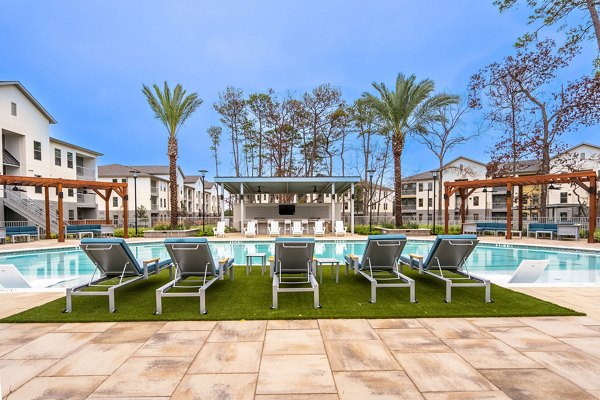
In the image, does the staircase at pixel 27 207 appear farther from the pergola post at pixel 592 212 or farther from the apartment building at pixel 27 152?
the pergola post at pixel 592 212

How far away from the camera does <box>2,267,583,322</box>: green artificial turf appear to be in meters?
Result: 4.10

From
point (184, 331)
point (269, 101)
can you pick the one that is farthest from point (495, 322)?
point (269, 101)

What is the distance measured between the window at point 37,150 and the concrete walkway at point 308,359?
80.9ft

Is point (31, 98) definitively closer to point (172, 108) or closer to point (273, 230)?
point (172, 108)

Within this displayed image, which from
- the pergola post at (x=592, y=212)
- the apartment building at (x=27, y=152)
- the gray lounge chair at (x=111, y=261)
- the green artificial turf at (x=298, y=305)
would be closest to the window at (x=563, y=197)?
the pergola post at (x=592, y=212)

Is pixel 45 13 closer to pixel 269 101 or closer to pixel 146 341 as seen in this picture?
pixel 146 341

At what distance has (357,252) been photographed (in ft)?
39.9

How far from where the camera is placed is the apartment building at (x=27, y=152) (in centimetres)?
1975

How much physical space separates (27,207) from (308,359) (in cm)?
2464

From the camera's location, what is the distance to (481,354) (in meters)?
2.99

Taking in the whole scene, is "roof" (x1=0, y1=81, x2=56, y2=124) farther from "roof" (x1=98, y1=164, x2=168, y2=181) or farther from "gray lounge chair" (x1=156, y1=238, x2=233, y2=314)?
"gray lounge chair" (x1=156, y1=238, x2=233, y2=314)

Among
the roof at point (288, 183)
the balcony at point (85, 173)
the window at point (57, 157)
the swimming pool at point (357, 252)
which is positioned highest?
the window at point (57, 157)

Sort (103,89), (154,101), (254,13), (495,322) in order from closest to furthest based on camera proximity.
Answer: (495,322)
(254,13)
(154,101)
(103,89)

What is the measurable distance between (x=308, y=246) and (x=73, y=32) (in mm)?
→ 10974
